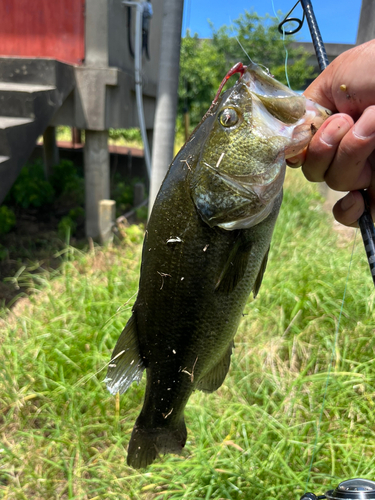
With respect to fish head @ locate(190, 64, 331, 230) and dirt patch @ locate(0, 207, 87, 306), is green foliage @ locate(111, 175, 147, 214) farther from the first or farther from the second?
fish head @ locate(190, 64, 331, 230)

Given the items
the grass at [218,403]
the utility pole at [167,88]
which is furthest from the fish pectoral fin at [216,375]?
the utility pole at [167,88]

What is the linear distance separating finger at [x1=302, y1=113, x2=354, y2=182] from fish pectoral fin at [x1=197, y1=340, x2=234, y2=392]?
0.75 metres

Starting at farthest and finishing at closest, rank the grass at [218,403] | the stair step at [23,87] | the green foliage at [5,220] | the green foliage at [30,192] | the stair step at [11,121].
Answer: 1. the green foliage at [30,192]
2. the green foliage at [5,220]
3. the stair step at [23,87]
4. the stair step at [11,121]
5. the grass at [218,403]

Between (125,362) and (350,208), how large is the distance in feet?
3.53

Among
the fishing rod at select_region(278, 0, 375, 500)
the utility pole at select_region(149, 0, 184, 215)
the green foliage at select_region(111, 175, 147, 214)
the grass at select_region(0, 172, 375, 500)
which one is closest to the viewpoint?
the fishing rod at select_region(278, 0, 375, 500)

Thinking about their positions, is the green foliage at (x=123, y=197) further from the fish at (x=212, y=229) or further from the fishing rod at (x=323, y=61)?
the fish at (x=212, y=229)

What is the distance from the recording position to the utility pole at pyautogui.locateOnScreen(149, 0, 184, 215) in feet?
10.4

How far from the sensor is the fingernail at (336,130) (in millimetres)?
1321

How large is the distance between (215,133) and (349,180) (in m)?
0.58

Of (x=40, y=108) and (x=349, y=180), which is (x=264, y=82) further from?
(x=40, y=108)

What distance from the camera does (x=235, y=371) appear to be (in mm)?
2795

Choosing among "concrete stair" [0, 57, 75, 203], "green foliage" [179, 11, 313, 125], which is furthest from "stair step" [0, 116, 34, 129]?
"green foliage" [179, 11, 313, 125]

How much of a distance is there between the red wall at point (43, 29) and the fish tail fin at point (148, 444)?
14.7 feet

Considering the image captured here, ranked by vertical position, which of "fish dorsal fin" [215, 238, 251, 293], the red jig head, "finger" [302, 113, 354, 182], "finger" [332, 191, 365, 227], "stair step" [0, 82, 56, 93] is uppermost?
the red jig head
